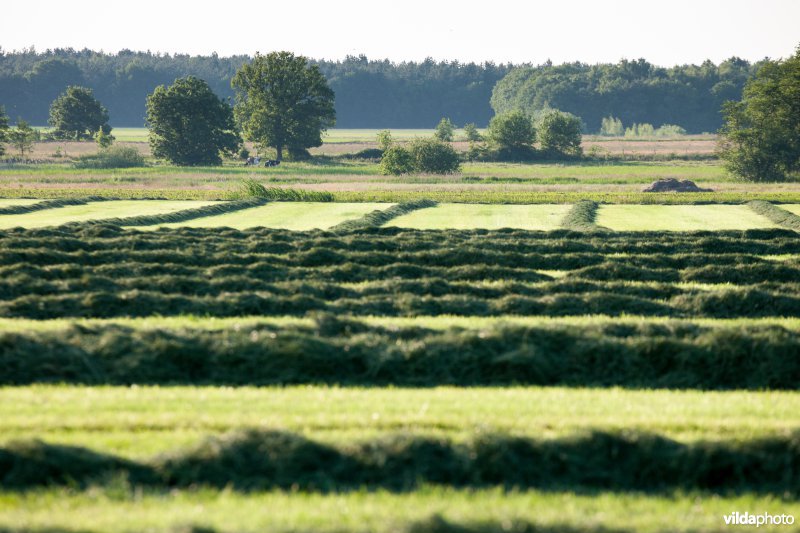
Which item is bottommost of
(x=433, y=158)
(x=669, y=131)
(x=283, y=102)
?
(x=433, y=158)

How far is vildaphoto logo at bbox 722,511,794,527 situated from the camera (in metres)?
6.80

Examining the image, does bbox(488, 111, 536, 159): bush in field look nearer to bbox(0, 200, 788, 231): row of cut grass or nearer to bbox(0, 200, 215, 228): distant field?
bbox(0, 200, 788, 231): row of cut grass

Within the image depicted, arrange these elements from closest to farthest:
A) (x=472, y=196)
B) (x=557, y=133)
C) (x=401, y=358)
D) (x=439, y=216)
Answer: (x=401, y=358) < (x=439, y=216) < (x=472, y=196) < (x=557, y=133)

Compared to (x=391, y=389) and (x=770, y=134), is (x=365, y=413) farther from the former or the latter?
(x=770, y=134)

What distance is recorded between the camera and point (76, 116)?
10819cm

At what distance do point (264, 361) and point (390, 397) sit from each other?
A: 200 centimetres

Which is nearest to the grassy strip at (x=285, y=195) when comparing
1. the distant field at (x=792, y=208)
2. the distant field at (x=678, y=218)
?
the distant field at (x=678, y=218)

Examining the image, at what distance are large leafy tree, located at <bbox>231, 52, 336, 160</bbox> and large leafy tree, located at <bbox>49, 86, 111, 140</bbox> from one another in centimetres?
2359

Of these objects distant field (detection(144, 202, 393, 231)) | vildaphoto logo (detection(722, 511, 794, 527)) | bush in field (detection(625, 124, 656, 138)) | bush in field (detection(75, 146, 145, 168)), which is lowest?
distant field (detection(144, 202, 393, 231))

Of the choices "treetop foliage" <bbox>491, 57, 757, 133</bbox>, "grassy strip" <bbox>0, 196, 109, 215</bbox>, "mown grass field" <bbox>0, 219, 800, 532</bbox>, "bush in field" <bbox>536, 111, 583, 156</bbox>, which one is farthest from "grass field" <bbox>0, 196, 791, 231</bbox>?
"treetop foliage" <bbox>491, 57, 757, 133</bbox>

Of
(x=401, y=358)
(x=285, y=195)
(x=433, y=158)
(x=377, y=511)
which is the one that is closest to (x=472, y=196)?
(x=285, y=195)

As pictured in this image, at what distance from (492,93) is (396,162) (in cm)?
13137

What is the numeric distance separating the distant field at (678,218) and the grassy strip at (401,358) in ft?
62.8

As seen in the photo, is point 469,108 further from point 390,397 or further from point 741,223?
point 390,397
